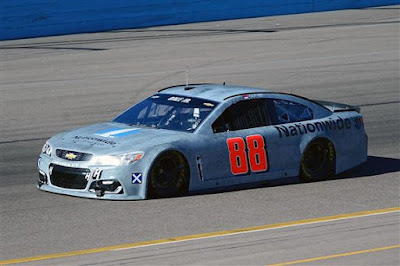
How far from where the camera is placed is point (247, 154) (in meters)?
13.1

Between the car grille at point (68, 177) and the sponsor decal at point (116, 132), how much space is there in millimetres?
689

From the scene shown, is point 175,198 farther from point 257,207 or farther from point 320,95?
point 320,95

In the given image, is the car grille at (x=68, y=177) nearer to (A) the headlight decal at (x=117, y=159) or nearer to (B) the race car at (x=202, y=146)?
(B) the race car at (x=202, y=146)

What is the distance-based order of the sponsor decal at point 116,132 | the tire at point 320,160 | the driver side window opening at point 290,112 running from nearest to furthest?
the sponsor decal at point 116,132 → the driver side window opening at point 290,112 → the tire at point 320,160

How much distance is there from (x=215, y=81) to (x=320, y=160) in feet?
31.6

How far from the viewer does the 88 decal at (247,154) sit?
1298 centimetres

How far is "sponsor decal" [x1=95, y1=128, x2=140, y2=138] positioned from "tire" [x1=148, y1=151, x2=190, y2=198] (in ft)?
2.17

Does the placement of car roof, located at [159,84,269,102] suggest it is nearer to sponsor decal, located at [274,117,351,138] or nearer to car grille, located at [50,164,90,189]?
sponsor decal, located at [274,117,351,138]

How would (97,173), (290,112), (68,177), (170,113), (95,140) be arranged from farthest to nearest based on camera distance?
(290,112)
(170,113)
(95,140)
(68,177)
(97,173)

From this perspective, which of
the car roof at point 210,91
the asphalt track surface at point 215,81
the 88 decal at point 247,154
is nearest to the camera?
the asphalt track surface at point 215,81

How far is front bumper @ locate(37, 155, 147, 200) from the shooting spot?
12125mm

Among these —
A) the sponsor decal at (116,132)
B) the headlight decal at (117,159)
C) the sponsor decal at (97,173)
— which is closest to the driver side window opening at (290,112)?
the sponsor decal at (116,132)

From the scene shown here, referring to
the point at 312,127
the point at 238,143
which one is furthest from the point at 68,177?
the point at 312,127

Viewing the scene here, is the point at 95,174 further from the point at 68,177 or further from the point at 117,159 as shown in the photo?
the point at 68,177
